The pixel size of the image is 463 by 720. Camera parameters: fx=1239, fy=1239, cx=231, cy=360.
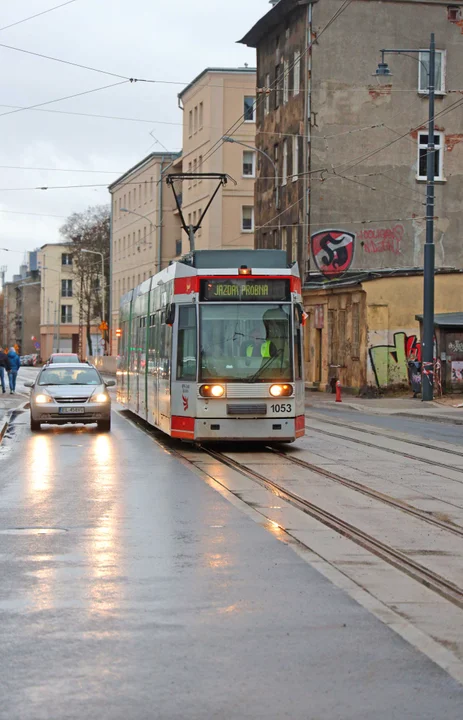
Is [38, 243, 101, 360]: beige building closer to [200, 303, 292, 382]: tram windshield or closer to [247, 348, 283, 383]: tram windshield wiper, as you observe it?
[200, 303, 292, 382]: tram windshield

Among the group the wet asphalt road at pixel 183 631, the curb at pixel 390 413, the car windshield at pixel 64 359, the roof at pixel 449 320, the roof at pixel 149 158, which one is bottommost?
the curb at pixel 390 413

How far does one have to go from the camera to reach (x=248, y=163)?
7338cm

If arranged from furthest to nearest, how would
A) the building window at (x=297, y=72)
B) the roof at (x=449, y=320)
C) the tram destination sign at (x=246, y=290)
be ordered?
the building window at (x=297, y=72)
the roof at (x=449, y=320)
the tram destination sign at (x=246, y=290)

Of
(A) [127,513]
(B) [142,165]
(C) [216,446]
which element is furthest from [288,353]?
(B) [142,165]

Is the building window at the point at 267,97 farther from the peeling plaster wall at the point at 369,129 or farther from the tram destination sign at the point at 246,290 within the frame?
the tram destination sign at the point at 246,290

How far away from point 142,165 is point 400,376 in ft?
179

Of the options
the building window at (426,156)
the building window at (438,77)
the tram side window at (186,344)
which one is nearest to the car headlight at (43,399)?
the tram side window at (186,344)

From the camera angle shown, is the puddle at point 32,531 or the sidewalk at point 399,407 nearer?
the puddle at point 32,531

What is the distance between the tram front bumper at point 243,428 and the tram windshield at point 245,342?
63 cm

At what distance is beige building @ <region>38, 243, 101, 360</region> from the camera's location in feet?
463

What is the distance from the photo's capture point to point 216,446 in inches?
835

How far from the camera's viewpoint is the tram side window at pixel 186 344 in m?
19.4

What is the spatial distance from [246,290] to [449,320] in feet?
70.2

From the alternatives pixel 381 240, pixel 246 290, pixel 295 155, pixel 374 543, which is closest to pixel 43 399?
pixel 246 290
